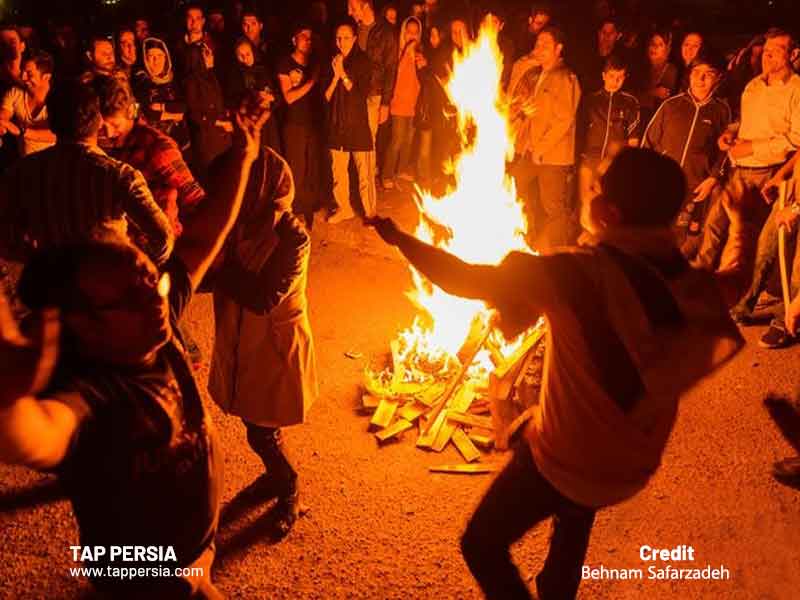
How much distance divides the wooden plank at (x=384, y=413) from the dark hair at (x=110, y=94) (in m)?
2.78

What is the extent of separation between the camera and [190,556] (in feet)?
7.95

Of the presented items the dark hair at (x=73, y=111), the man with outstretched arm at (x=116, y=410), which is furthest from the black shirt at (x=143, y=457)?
the dark hair at (x=73, y=111)

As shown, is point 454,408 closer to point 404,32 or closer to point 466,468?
point 466,468

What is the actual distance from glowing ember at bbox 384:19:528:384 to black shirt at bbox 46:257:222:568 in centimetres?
336

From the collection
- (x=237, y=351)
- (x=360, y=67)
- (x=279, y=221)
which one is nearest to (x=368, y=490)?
(x=237, y=351)

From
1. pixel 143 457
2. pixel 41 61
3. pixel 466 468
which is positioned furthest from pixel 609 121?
pixel 143 457

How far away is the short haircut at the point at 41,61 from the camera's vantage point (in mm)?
7734

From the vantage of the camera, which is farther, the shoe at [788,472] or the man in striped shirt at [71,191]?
the shoe at [788,472]

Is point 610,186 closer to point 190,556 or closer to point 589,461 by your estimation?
point 589,461

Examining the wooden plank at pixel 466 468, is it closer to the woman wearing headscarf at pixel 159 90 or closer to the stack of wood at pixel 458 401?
the stack of wood at pixel 458 401

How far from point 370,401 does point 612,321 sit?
10.8 feet

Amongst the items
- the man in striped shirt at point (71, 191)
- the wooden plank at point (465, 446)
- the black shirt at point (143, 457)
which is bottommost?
the wooden plank at point (465, 446)

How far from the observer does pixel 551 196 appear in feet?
28.2

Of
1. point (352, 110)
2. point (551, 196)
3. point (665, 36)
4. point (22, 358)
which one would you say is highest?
point (665, 36)
